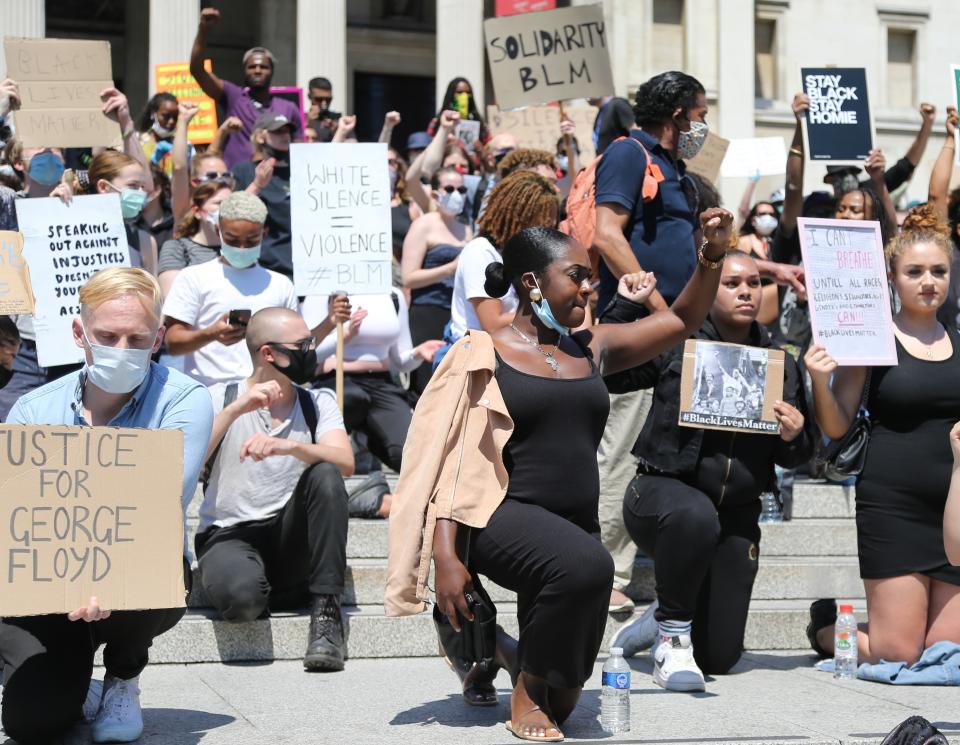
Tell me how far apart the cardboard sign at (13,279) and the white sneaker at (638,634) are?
3001 mm

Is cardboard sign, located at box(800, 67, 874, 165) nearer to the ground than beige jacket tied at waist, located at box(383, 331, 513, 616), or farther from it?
farther from it

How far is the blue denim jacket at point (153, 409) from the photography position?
511cm

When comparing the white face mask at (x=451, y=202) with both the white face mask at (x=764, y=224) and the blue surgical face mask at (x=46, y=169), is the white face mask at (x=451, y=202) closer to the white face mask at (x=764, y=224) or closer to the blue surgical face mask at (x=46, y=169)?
the blue surgical face mask at (x=46, y=169)

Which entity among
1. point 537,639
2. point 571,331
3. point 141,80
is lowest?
point 537,639

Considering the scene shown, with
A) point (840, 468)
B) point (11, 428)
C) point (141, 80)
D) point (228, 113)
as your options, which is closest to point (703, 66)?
point (141, 80)

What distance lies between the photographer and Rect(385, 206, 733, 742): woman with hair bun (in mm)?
5070

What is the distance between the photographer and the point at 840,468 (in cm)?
668

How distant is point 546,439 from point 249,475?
1883mm

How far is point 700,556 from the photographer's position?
6266 millimetres

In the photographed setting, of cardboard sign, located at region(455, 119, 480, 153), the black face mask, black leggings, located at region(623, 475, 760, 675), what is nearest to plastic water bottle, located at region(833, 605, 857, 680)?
black leggings, located at region(623, 475, 760, 675)

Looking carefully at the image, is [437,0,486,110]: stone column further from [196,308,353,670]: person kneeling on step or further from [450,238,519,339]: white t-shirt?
[196,308,353,670]: person kneeling on step

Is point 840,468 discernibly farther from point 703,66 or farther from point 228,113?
point 703,66

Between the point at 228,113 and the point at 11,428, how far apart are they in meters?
7.28

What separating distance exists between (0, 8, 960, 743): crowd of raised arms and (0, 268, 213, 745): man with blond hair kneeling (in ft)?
0.04
